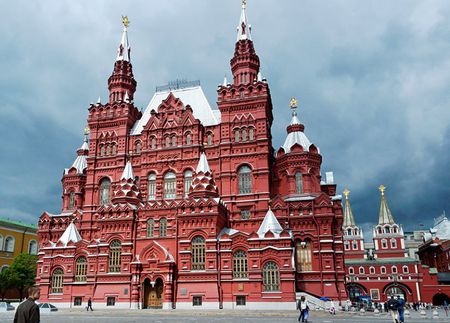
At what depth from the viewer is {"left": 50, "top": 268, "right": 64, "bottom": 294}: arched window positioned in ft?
140

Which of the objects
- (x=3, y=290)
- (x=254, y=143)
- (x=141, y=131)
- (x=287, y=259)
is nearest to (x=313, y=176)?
(x=254, y=143)

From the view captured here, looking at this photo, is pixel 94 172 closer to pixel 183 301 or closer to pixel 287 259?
pixel 183 301

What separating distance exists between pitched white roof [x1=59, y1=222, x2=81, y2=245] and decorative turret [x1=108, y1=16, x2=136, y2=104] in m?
17.0

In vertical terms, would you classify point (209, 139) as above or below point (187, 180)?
above

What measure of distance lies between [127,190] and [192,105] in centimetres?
1383

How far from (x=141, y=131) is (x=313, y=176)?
70.4 ft

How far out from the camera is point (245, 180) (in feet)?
146

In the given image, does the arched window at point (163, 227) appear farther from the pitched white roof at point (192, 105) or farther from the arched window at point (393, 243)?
the arched window at point (393, 243)

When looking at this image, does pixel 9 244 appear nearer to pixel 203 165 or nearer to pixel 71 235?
pixel 71 235

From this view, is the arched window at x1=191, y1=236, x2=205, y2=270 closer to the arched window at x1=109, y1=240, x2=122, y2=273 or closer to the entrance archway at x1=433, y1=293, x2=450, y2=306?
the arched window at x1=109, y1=240, x2=122, y2=273

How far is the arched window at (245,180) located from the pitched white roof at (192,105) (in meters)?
6.93

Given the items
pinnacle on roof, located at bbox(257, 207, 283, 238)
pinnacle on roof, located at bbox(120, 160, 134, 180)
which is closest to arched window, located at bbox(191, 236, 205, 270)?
pinnacle on roof, located at bbox(257, 207, 283, 238)

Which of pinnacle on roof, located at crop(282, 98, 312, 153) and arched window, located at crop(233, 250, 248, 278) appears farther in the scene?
pinnacle on roof, located at crop(282, 98, 312, 153)

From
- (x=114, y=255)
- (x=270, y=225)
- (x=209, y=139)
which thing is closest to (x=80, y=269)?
(x=114, y=255)
